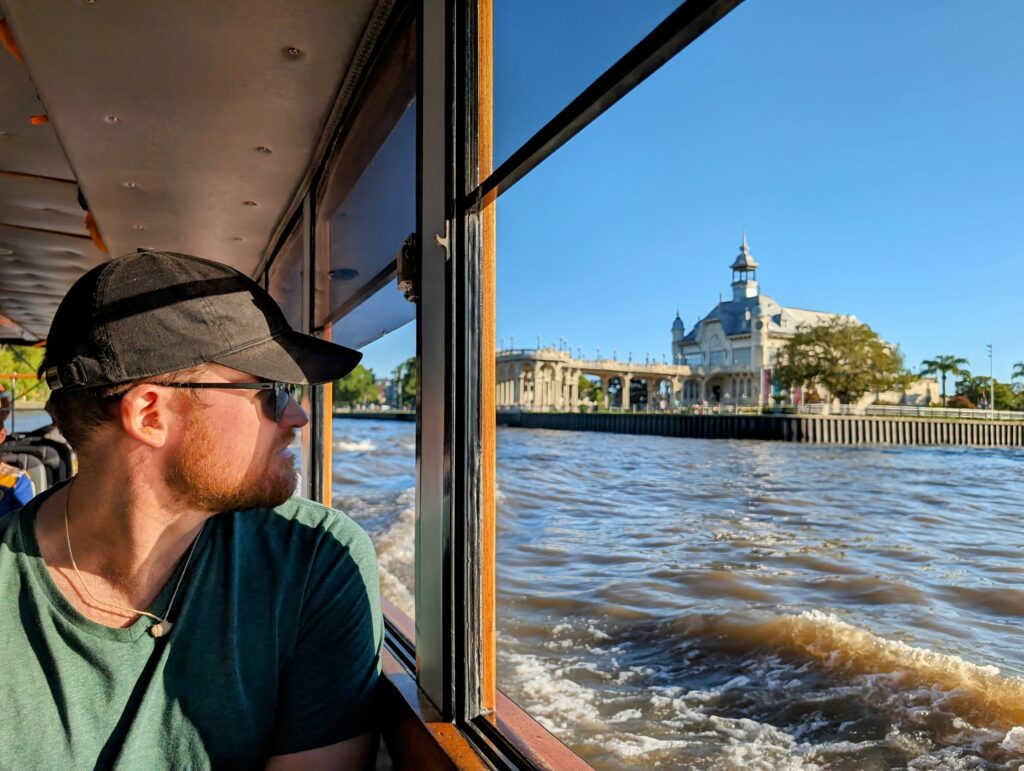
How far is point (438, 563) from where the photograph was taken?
1.32m

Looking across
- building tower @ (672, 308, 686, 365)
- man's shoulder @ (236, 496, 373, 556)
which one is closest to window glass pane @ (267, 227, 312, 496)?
man's shoulder @ (236, 496, 373, 556)

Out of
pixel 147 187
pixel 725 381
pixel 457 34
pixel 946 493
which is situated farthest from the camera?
pixel 725 381

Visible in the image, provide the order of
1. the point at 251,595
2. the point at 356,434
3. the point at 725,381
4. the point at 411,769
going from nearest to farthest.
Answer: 1. the point at 251,595
2. the point at 411,769
3. the point at 356,434
4. the point at 725,381

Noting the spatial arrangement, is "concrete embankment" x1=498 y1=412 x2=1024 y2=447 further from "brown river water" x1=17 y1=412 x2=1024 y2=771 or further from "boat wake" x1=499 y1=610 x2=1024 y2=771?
"boat wake" x1=499 y1=610 x2=1024 y2=771

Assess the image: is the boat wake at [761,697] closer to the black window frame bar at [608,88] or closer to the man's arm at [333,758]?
the man's arm at [333,758]

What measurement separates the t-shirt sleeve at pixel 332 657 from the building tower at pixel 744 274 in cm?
4762

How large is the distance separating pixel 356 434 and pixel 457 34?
2345cm

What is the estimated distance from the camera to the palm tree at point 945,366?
2533cm

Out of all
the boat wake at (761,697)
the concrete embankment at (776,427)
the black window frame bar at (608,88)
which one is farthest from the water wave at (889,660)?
the concrete embankment at (776,427)

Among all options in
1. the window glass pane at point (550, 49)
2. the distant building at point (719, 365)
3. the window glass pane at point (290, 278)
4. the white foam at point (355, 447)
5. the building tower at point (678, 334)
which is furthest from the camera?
the building tower at point (678, 334)

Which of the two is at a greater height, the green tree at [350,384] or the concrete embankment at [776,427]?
the green tree at [350,384]

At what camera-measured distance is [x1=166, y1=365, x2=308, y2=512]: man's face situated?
0.95 metres

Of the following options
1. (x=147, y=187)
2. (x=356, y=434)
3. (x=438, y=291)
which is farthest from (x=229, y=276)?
(x=356, y=434)

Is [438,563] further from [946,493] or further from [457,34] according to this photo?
[946,493]
